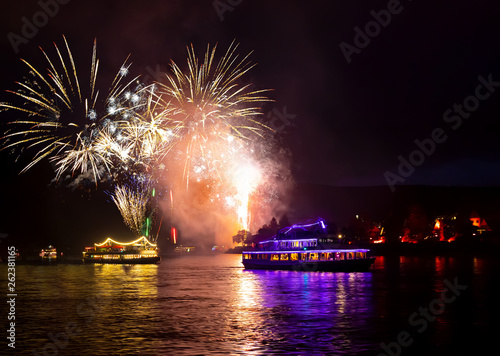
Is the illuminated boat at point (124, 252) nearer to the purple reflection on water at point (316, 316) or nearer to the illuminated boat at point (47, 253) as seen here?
the illuminated boat at point (47, 253)

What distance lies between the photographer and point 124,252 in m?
136

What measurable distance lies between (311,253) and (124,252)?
200 ft

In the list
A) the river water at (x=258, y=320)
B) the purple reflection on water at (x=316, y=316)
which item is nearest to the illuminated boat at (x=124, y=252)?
the river water at (x=258, y=320)

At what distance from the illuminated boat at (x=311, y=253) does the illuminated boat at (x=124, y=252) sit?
144ft

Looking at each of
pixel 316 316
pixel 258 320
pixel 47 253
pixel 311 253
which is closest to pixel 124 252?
pixel 47 253

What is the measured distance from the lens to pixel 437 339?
29531 mm

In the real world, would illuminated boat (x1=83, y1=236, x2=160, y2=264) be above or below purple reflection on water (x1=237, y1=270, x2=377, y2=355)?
above

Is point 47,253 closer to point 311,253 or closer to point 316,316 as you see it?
point 311,253

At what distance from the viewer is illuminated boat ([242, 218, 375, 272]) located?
86.0m

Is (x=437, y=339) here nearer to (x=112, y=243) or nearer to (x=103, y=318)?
(x=103, y=318)

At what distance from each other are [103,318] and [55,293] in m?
20.0

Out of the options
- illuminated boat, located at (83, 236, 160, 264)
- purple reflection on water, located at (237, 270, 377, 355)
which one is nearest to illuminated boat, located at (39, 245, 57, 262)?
illuminated boat, located at (83, 236, 160, 264)

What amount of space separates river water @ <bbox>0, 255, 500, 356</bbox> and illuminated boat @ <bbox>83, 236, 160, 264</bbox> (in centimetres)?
7354

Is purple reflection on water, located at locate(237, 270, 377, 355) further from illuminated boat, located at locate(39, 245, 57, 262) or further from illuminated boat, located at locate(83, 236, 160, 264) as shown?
illuminated boat, located at locate(39, 245, 57, 262)
